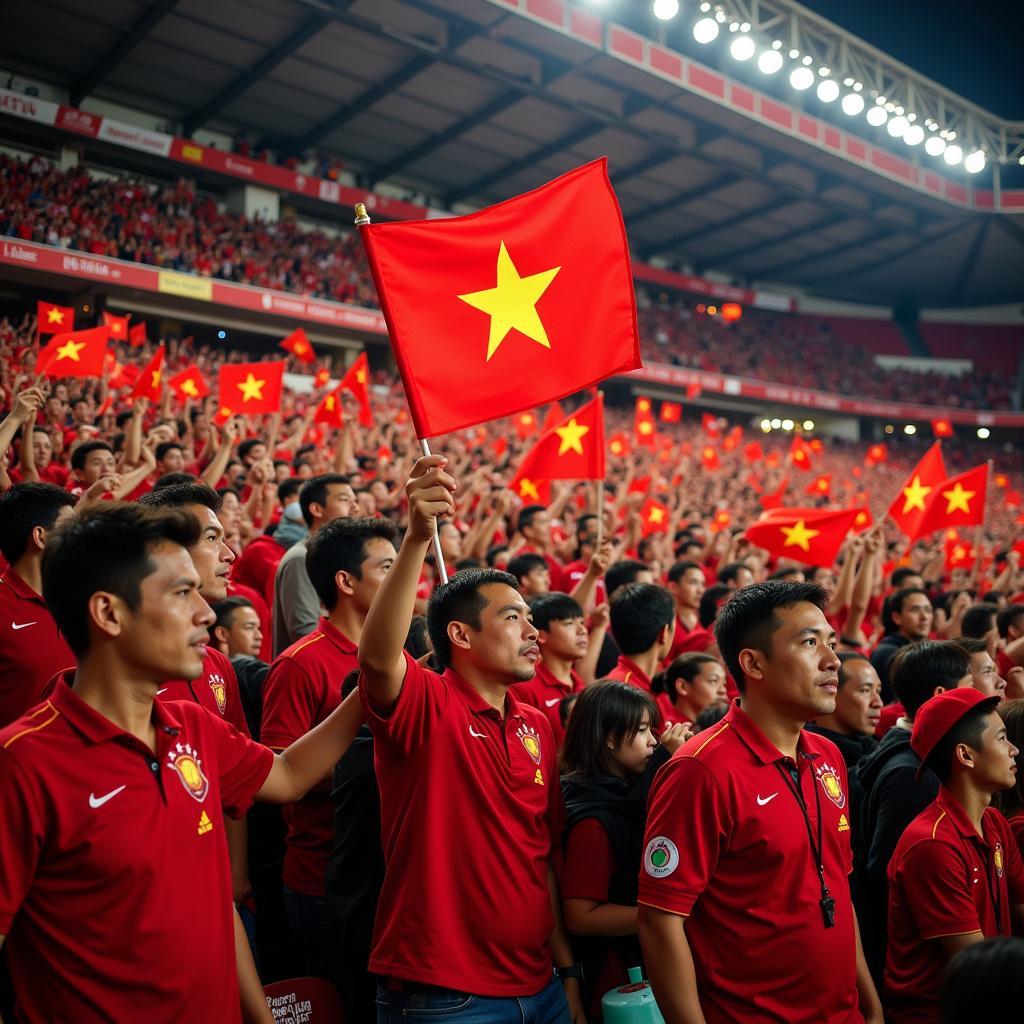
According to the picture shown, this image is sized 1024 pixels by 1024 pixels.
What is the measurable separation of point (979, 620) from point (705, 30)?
1709 centimetres

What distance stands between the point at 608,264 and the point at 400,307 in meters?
0.80

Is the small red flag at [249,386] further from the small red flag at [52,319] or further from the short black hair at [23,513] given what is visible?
the short black hair at [23,513]

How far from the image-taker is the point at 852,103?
22.6 metres

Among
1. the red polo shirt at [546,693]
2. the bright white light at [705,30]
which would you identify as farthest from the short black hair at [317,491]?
the bright white light at [705,30]

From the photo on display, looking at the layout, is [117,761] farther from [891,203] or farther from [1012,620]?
[891,203]

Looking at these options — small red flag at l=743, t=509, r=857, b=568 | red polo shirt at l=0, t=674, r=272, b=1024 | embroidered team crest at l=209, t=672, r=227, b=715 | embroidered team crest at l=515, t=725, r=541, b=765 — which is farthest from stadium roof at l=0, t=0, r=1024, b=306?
red polo shirt at l=0, t=674, r=272, b=1024

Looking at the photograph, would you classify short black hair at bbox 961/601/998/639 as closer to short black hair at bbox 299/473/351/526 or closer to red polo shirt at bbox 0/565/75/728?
short black hair at bbox 299/473/351/526

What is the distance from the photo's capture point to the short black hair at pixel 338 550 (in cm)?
339

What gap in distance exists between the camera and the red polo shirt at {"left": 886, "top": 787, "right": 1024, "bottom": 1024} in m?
2.52

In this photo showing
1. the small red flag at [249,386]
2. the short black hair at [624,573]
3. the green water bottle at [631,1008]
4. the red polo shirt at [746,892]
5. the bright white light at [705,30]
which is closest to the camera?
the red polo shirt at [746,892]

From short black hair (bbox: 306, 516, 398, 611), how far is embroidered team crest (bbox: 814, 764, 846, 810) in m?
1.62

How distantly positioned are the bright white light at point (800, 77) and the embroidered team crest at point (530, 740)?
72.0ft

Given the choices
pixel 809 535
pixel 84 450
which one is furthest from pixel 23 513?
pixel 809 535

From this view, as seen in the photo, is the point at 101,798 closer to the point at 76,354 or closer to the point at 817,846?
the point at 817,846
